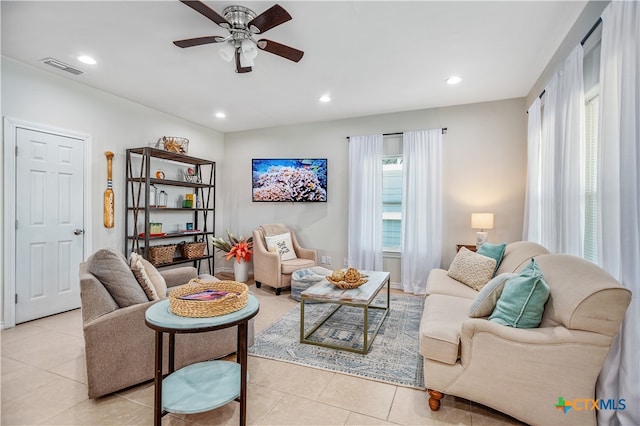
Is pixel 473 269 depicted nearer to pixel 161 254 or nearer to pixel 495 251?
pixel 495 251

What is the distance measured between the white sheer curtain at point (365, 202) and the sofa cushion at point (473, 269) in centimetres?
140

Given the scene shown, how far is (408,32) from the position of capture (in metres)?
2.42

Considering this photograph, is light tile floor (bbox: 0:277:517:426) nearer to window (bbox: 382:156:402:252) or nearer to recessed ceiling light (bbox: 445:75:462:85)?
window (bbox: 382:156:402:252)

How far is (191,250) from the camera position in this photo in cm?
449

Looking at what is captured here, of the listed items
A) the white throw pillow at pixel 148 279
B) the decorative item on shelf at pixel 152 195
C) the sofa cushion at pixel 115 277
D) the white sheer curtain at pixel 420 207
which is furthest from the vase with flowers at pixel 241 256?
the sofa cushion at pixel 115 277

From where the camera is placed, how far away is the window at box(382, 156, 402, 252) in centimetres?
457

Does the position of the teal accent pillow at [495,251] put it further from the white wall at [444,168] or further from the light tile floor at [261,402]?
the light tile floor at [261,402]

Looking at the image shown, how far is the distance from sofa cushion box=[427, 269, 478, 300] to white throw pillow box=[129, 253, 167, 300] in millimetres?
2345

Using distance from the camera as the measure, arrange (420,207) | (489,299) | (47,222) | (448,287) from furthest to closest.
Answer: (420,207) < (47,222) < (448,287) < (489,299)

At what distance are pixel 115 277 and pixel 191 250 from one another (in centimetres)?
261

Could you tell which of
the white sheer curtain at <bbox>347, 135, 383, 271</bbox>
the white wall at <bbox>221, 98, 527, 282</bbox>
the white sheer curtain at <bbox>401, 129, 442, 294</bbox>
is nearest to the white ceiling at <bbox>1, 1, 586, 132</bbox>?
the white wall at <bbox>221, 98, 527, 282</bbox>

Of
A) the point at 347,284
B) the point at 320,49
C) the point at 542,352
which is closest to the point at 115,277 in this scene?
the point at 347,284

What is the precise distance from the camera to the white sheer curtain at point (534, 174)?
315 cm

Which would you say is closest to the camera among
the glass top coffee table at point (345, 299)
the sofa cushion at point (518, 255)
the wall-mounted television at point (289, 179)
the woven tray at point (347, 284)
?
the glass top coffee table at point (345, 299)
